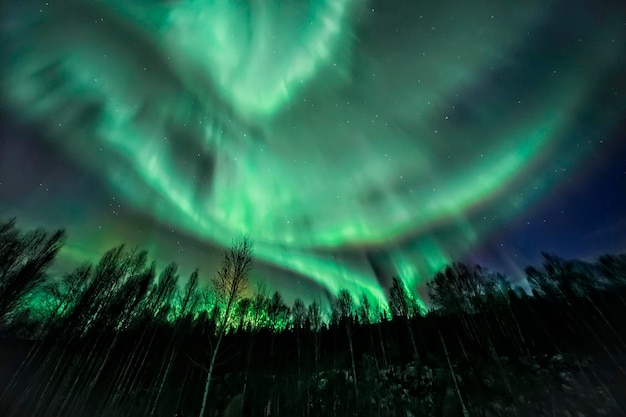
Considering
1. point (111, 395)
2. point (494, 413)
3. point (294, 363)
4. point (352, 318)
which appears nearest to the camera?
point (494, 413)

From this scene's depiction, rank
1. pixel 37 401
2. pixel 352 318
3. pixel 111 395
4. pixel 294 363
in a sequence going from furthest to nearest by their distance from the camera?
pixel 352 318 < pixel 294 363 < pixel 111 395 < pixel 37 401

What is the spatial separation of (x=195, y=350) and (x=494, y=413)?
50.3 metres

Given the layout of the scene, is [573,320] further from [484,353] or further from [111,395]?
[111,395]

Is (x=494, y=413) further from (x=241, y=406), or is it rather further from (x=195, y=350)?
(x=195, y=350)

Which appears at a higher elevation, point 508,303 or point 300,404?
point 508,303

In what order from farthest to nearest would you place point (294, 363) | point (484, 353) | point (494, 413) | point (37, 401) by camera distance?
1. point (294, 363)
2. point (484, 353)
3. point (37, 401)
4. point (494, 413)

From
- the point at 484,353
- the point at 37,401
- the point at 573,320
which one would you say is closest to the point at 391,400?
the point at 484,353

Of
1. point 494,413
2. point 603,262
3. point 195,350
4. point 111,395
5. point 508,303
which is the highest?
point 603,262

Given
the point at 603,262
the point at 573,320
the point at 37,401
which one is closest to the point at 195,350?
the point at 37,401

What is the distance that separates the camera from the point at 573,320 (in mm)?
43156

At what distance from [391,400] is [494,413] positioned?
13.5 m

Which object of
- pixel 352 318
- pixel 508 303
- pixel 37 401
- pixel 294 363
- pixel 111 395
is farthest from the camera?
pixel 352 318

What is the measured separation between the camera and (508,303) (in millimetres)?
48094

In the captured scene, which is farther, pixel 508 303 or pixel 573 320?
pixel 508 303
